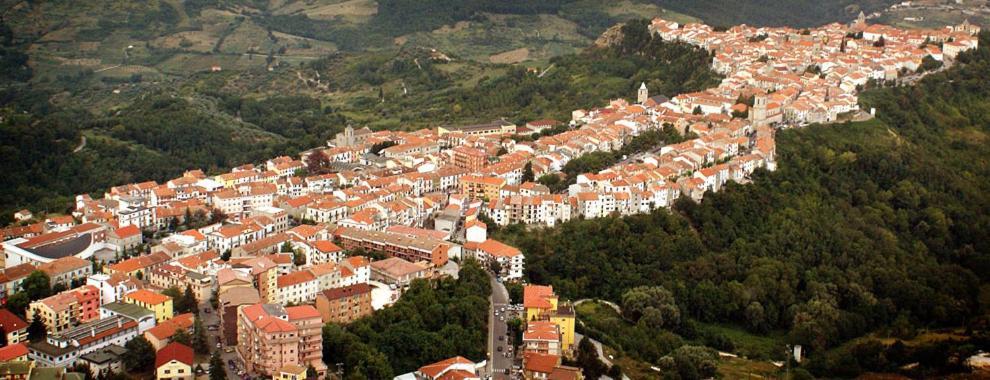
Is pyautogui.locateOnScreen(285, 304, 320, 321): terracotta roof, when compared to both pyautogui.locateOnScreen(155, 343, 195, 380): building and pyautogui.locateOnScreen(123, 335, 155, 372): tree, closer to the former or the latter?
pyautogui.locateOnScreen(155, 343, 195, 380): building

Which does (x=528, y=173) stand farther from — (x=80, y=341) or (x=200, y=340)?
(x=80, y=341)

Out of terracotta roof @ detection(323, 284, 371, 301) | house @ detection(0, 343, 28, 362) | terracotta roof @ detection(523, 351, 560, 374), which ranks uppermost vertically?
house @ detection(0, 343, 28, 362)

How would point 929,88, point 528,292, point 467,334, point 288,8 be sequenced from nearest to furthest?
point 467,334, point 528,292, point 929,88, point 288,8

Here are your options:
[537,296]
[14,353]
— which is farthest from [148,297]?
[537,296]

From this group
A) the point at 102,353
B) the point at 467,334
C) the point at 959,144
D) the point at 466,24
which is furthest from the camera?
the point at 466,24

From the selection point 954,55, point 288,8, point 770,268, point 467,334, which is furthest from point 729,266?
point 288,8

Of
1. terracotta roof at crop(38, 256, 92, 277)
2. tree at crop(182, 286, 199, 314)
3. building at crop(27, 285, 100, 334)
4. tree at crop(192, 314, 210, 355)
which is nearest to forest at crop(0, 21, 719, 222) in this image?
terracotta roof at crop(38, 256, 92, 277)

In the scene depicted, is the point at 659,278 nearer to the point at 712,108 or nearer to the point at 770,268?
the point at 770,268
